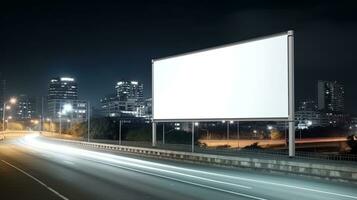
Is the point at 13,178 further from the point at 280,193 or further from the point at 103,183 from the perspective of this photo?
the point at 280,193

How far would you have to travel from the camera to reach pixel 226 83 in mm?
36406

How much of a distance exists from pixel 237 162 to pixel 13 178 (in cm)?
1320

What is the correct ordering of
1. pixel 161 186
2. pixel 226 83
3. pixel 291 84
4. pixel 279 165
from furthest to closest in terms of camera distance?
pixel 226 83 → pixel 291 84 → pixel 279 165 → pixel 161 186

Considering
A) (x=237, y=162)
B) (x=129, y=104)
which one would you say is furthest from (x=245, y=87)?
(x=129, y=104)

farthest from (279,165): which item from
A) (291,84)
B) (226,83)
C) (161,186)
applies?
(226,83)

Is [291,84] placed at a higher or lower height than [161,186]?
higher

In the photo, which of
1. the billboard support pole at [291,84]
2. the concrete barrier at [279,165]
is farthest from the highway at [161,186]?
the billboard support pole at [291,84]

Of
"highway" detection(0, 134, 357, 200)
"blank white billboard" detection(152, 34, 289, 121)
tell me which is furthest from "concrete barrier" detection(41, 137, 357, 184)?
"blank white billboard" detection(152, 34, 289, 121)

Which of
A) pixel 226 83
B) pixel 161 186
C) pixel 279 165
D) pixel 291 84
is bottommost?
pixel 161 186

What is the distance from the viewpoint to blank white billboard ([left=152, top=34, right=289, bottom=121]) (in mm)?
31375

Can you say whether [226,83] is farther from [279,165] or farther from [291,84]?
[279,165]

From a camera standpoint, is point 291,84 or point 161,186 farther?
point 291,84

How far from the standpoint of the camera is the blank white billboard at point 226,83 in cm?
3138

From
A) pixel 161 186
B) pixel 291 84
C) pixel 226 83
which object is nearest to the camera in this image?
pixel 161 186
